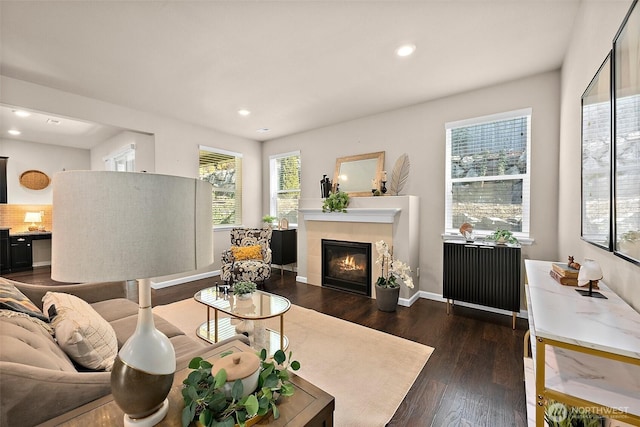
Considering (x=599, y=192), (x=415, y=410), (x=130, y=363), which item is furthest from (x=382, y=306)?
(x=130, y=363)

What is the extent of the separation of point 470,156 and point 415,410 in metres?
2.99

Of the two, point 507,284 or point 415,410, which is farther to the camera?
point 507,284

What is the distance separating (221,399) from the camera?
2.57 feet

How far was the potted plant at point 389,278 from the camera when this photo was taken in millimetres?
3336

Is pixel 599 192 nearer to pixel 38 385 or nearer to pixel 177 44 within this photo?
pixel 38 385

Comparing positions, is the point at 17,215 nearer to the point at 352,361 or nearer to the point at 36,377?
the point at 36,377

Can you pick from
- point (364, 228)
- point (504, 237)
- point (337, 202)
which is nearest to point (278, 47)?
point (337, 202)

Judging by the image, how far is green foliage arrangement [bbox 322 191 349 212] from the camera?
4.12 metres

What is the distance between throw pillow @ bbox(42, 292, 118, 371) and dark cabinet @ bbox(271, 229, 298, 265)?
3.74m

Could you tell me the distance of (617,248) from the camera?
52.3 inches

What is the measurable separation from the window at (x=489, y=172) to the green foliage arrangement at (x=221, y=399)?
3.35 meters

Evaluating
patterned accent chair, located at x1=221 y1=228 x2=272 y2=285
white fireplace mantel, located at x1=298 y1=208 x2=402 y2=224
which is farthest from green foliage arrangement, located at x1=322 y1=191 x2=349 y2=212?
patterned accent chair, located at x1=221 y1=228 x2=272 y2=285

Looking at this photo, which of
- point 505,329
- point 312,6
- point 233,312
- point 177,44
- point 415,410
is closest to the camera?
point 415,410

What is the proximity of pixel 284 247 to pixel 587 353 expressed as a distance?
4506mm
